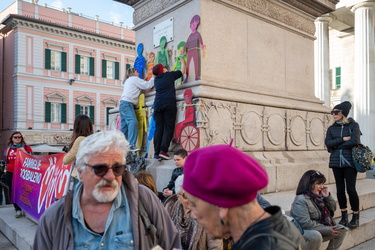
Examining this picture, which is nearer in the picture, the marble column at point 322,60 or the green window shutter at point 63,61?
the marble column at point 322,60

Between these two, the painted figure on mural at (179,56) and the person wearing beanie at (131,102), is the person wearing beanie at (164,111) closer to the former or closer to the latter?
the painted figure on mural at (179,56)

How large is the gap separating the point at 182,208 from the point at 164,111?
271 centimetres

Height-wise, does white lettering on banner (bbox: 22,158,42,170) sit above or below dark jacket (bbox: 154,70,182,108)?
below

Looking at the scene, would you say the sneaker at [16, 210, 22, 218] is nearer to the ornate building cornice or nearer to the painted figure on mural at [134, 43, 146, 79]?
the painted figure on mural at [134, 43, 146, 79]

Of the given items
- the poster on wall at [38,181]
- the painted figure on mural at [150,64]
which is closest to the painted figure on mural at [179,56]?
the painted figure on mural at [150,64]

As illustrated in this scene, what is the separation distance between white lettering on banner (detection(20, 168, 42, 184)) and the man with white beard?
3.32 meters

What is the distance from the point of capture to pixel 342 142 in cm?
515

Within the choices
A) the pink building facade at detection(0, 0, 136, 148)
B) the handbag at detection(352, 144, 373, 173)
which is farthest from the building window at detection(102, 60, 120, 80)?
the handbag at detection(352, 144, 373, 173)

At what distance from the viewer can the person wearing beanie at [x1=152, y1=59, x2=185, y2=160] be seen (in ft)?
19.0

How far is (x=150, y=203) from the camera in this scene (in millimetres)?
2203

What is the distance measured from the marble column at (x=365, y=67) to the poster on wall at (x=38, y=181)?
55.7 feet

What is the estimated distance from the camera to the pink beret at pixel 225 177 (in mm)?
1222

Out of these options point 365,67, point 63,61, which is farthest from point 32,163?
point 63,61

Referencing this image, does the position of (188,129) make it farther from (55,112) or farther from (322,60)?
(55,112)
